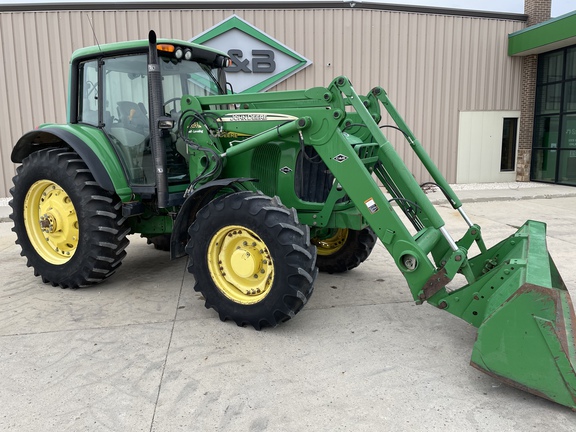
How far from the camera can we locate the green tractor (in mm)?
3168

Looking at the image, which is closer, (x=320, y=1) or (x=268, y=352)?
(x=268, y=352)

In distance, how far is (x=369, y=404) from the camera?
108 inches

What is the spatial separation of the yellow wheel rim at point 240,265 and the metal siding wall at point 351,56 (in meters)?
8.98

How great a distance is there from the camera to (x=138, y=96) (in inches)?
175

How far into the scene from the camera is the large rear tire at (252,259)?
3.47 m

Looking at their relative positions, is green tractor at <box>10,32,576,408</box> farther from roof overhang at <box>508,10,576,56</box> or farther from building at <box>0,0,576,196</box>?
roof overhang at <box>508,10,576,56</box>

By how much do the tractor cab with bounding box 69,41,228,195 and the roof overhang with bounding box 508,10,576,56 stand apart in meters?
10.6

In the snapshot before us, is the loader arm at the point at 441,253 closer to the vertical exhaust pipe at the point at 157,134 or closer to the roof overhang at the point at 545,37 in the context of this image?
the vertical exhaust pipe at the point at 157,134

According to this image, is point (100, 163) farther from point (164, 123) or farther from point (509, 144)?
point (509, 144)

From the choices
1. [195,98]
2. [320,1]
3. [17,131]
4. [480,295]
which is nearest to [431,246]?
[480,295]

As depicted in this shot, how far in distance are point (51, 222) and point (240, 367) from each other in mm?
2664

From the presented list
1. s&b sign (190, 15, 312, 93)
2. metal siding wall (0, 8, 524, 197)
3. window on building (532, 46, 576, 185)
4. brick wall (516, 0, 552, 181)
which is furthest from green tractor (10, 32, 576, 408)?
brick wall (516, 0, 552, 181)

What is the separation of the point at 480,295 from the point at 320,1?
10.5 meters

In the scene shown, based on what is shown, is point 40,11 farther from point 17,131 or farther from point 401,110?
point 401,110
